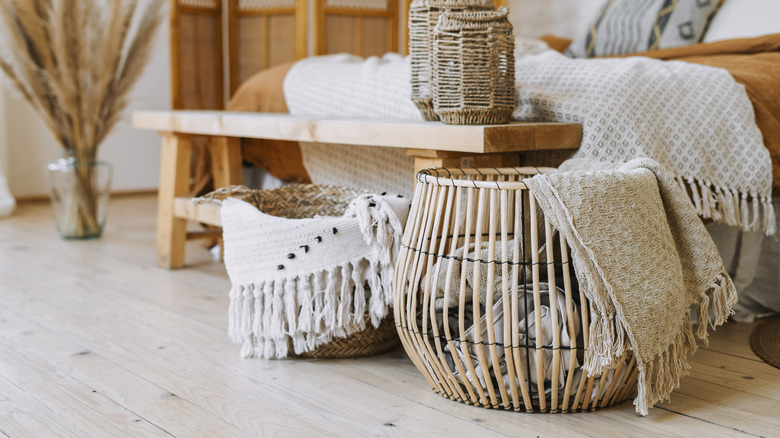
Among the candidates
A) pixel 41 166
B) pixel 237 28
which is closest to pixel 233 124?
pixel 237 28

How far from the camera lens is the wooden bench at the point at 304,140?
146cm

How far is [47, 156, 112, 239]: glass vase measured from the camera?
2.84m

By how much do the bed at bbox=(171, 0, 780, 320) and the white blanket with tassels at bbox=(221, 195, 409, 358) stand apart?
0.45m

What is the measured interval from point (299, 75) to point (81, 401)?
124 centimetres

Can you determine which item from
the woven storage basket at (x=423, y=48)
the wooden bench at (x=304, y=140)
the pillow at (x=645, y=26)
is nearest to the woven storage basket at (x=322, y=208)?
the wooden bench at (x=304, y=140)

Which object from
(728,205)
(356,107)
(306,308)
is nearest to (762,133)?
(728,205)

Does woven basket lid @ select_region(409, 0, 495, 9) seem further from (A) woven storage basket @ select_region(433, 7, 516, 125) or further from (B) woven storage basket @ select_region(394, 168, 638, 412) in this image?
(B) woven storage basket @ select_region(394, 168, 638, 412)

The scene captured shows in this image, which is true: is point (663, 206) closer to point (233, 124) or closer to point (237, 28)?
point (233, 124)

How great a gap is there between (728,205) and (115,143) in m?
3.24

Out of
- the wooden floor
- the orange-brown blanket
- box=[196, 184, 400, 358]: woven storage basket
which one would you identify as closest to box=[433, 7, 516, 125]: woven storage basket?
box=[196, 184, 400, 358]: woven storage basket

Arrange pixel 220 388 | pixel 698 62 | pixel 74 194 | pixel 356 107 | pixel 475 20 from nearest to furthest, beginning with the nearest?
1. pixel 220 388
2. pixel 475 20
3. pixel 356 107
4. pixel 698 62
5. pixel 74 194

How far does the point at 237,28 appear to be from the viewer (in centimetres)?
385

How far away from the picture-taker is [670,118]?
1.65 meters

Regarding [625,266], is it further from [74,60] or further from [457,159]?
[74,60]
